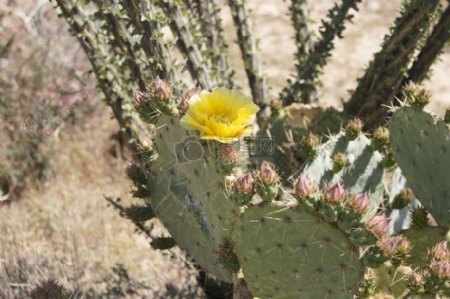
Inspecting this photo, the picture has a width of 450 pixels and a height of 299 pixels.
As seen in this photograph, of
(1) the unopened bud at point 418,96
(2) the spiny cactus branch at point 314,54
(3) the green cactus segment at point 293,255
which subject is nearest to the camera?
(3) the green cactus segment at point 293,255

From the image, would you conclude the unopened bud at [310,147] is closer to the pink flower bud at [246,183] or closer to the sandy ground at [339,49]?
the pink flower bud at [246,183]

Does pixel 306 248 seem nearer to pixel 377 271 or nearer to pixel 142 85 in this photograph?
pixel 377 271

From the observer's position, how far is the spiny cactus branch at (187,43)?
9.18 ft

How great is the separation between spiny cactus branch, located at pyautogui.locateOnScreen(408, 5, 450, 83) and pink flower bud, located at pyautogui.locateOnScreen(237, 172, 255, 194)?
148 centimetres

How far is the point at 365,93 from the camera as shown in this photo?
10.0 ft

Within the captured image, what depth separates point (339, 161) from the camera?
242 cm

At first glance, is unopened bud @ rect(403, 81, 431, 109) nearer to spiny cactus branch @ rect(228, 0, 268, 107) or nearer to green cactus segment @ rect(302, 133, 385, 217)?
green cactus segment @ rect(302, 133, 385, 217)

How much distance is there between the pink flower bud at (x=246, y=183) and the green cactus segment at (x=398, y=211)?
45.6 inches

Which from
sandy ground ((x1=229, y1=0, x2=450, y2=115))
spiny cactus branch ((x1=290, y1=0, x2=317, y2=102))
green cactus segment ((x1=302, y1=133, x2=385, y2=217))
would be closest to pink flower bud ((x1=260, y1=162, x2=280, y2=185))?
green cactus segment ((x1=302, y1=133, x2=385, y2=217))

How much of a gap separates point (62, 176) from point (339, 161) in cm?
259

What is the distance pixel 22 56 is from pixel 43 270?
2.49 meters

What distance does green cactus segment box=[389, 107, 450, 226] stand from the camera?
235 cm

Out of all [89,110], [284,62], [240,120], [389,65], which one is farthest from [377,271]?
[284,62]

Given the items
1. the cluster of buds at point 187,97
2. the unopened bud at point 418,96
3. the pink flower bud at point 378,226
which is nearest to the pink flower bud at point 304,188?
the pink flower bud at point 378,226
